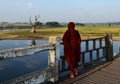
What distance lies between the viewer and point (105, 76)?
26.0ft

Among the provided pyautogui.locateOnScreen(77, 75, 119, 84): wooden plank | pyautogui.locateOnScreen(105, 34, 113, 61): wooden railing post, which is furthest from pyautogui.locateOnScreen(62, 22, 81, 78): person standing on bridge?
pyautogui.locateOnScreen(105, 34, 113, 61): wooden railing post

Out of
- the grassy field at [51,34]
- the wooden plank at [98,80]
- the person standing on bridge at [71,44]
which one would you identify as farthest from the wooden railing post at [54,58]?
the grassy field at [51,34]

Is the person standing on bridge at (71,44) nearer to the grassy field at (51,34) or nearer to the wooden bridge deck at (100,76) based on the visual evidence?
the wooden bridge deck at (100,76)

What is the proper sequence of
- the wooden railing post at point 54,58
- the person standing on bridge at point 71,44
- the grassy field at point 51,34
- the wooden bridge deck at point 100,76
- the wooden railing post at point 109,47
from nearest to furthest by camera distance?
the wooden railing post at point 54,58 < the wooden bridge deck at point 100,76 < the person standing on bridge at point 71,44 < the wooden railing post at point 109,47 < the grassy field at point 51,34

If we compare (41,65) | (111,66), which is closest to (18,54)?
(111,66)

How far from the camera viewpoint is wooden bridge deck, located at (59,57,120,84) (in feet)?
23.5

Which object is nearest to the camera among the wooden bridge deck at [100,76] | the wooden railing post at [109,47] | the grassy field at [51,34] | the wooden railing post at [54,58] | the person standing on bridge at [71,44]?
the wooden railing post at [54,58]

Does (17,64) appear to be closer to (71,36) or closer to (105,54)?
(105,54)

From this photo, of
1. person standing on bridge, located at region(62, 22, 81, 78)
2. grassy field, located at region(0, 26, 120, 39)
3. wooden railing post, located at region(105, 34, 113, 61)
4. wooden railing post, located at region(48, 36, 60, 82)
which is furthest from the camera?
grassy field, located at region(0, 26, 120, 39)

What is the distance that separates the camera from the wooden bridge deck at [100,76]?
7148mm

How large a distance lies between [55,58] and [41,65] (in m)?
12.6

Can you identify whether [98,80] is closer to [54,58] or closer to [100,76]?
[100,76]

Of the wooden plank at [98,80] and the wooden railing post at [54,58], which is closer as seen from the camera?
the wooden railing post at [54,58]

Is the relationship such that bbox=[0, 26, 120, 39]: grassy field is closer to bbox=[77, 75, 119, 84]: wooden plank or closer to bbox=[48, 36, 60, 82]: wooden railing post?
bbox=[77, 75, 119, 84]: wooden plank
